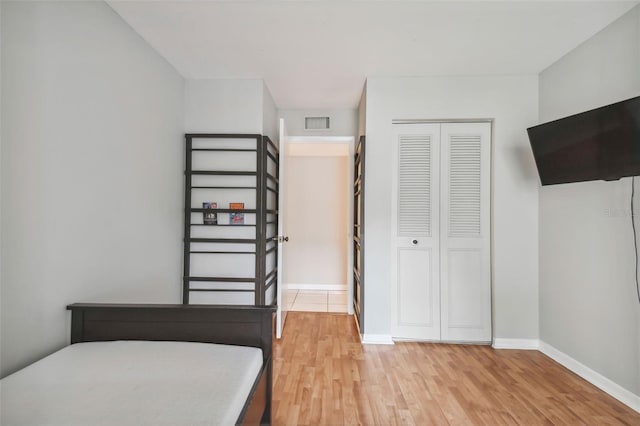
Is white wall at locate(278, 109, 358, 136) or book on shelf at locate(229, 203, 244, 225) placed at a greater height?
white wall at locate(278, 109, 358, 136)

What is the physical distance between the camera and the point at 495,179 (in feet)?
8.74

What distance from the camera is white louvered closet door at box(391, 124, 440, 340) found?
2758mm

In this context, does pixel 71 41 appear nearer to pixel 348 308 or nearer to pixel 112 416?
pixel 112 416

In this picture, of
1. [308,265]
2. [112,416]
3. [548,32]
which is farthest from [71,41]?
[308,265]

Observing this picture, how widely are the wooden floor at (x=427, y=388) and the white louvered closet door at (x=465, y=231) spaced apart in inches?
11.2

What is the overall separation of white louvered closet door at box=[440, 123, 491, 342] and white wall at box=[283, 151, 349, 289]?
6.89ft

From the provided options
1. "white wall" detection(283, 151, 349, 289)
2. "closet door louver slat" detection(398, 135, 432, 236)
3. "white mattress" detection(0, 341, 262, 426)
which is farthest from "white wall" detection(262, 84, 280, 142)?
"white mattress" detection(0, 341, 262, 426)

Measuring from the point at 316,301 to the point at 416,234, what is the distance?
1.96 metres

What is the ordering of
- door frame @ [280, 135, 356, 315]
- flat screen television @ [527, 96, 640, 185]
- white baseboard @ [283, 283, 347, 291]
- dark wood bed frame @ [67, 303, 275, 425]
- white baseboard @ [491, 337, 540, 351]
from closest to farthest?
dark wood bed frame @ [67, 303, 275, 425]
flat screen television @ [527, 96, 640, 185]
white baseboard @ [491, 337, 540, 351]
door frame @ [280, 135, 356, 315]
white baseboard @ [283, 283, 347, 291]

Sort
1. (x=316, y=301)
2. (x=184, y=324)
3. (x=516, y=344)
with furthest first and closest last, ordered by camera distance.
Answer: (x=316, y=301) < (x=516, y=344) < (x=184, y=324)

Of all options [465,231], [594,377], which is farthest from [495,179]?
[594,377]

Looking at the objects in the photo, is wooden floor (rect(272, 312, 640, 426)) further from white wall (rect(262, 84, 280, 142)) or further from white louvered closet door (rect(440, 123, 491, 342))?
white wall (rect(262, 84, 280, 142))

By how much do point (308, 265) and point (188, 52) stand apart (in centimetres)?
341

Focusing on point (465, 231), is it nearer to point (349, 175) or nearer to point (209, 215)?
point (349, 175)
